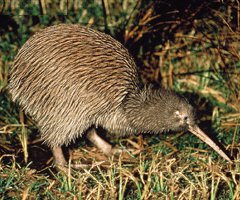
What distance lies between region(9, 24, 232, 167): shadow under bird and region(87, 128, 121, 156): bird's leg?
171 mm

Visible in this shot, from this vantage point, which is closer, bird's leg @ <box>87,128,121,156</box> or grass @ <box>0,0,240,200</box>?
grass @ <box>0,0,240,200</box>

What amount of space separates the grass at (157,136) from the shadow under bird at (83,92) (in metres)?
0.24

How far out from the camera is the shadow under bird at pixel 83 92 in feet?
12.8

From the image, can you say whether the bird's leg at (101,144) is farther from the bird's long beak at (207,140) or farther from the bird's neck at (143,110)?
the bird's long beak at (207,140)

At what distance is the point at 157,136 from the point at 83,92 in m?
0.90

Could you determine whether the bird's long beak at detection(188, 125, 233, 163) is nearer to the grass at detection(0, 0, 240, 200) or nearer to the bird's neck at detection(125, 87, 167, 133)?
the grass at detection(0, 0, 240, 200)

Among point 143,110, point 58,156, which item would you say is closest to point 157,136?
point 143,110

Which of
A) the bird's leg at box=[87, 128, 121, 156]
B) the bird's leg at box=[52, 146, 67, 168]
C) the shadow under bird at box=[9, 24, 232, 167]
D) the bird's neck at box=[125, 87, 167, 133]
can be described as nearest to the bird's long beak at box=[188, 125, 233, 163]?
the shadow under bird at box=[9, 24, 232, 167]

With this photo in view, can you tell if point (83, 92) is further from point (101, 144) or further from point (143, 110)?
point (101, 144)

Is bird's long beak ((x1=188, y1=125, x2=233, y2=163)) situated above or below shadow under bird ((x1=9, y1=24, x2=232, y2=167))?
below

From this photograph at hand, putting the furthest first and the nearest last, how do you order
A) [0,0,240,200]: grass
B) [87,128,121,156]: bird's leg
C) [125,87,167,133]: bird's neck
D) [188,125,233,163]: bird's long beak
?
[87,128,121,156]: bird's leg
[125,87,167,133]: bird's neck
[188,125,233,163]: bird's long beak
[0,0,240,200]: grass

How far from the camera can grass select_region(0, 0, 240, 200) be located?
3627mm

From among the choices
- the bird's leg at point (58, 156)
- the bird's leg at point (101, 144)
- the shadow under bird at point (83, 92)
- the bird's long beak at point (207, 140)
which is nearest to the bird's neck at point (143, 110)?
the shadow under bird at point (83, 92)

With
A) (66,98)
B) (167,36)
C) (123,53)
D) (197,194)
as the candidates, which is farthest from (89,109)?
(167,36)
